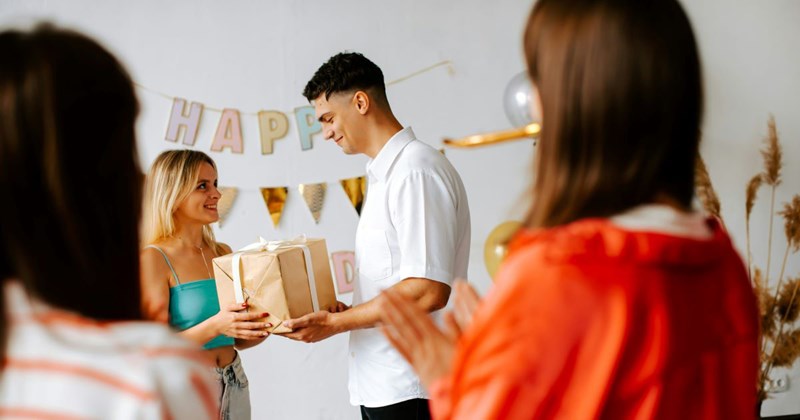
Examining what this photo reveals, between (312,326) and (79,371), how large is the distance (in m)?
1.40

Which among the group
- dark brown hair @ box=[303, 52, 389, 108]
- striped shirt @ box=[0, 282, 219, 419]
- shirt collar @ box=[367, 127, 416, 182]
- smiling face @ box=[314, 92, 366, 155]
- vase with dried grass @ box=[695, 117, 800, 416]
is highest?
dark brown hair @ box=[303, 52, 389, 108]

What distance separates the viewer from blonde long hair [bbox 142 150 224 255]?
2391 millimetres

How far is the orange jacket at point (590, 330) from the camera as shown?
767 millimetres

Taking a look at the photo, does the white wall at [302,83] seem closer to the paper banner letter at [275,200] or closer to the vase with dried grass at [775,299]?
the paper banner letter at [275,200]

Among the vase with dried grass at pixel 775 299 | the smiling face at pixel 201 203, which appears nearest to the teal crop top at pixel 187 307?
the smiling face at pixel 201 203

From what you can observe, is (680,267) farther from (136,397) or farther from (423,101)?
(423,101)

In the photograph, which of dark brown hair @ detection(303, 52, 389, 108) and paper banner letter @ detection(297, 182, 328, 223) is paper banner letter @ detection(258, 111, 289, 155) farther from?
dark brown hair @ detection(303, 52, 389, 108)

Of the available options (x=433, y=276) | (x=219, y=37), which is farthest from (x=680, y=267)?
(x=219, y=37)

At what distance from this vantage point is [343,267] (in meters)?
3.63

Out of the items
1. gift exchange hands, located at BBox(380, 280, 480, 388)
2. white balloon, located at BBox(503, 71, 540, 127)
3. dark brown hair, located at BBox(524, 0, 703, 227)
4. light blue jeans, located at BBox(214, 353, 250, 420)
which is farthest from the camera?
white balloon, located at BBox(503, 71, 540, 127)

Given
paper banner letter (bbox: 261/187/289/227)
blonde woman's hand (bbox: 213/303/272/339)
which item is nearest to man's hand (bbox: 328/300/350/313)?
blonde woman's hand (bbox: 213/303/272/339)

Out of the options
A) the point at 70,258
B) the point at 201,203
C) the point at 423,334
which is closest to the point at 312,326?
the point at 201,203

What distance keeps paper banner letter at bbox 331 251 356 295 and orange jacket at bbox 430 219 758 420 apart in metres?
2.80

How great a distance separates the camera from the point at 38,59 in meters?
0.72
